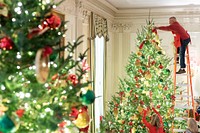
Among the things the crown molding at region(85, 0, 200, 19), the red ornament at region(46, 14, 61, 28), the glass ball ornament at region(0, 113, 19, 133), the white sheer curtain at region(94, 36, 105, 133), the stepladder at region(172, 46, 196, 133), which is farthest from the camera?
the crown molding at region(85, 0, 200, 19)

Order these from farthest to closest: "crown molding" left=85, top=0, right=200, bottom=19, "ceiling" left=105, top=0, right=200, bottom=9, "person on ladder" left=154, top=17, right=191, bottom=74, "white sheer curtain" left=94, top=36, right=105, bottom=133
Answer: "crown molding" left=85, top=0, right=200, bottom=19
"ceiling" left=105, top=0, right=200, bottom=9
"white sheer curtain" left=94, top=36, right=105, bottom=133
"person on ladder" left=154, top=17, right=191, bottom=74

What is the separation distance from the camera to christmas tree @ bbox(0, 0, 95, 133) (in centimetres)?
250

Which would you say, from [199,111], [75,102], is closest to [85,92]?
[75,102]

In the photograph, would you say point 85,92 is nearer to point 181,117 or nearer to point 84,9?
point 84,9

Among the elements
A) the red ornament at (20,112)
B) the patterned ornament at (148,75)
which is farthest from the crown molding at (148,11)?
the red ornament at (20,112)

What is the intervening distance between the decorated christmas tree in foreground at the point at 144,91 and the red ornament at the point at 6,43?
428 centimetres

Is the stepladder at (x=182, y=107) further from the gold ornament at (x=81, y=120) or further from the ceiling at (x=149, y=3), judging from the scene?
the gold ornament at (x=81, y=120)

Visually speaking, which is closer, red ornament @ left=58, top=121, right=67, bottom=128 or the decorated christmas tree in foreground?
red ornament @ left=58, top=121, right=67, bottom=128

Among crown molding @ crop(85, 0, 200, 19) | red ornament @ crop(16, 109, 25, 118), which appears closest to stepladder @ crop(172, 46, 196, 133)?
crown molding @ crop(85, 0, 200, 19)

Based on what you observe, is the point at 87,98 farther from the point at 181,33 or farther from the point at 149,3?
the point at 149,3

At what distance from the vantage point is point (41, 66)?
2352 mm

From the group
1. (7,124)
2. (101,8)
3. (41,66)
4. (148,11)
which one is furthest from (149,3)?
(7,124)

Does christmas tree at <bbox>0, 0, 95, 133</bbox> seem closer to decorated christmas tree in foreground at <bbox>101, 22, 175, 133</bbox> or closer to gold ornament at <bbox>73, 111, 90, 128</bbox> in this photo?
gold ornament at <bbox>73, 111, 90, 128</bbox>

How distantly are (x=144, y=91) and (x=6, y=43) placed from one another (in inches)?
179
